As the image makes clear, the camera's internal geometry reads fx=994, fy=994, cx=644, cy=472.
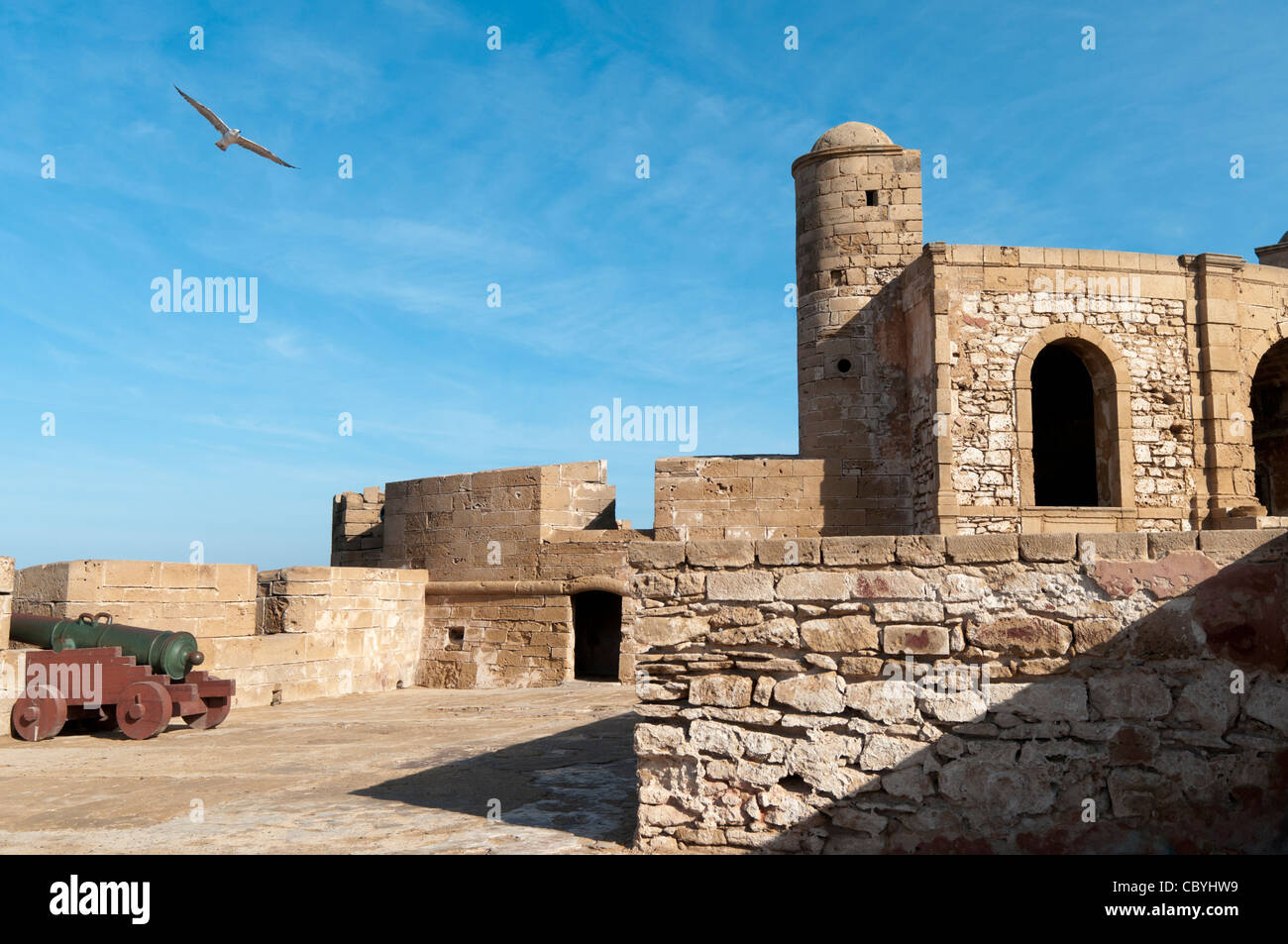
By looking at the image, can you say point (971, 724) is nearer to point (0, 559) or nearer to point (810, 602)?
point (810, 602)

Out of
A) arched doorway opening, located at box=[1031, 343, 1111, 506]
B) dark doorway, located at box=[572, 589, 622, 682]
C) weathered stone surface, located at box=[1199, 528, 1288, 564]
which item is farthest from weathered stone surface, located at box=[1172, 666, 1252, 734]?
arched doorway opening, located at box=[1031, 343, 1111, 506]

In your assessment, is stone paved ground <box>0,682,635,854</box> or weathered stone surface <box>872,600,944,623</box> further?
stone paved ground <box>0,682,635,854</box>

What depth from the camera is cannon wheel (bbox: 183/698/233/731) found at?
904 centimetres

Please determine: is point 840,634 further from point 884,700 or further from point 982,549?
point 982,549

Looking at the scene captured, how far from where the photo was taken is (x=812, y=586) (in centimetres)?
459

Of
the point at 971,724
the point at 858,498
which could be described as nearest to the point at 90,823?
the point at 971,724

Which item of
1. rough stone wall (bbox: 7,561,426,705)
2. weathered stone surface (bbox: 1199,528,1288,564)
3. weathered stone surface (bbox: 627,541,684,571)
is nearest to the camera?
→ weathered stone surface (bbox: 1199,528,1288,564)

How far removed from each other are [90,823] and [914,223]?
1177cm

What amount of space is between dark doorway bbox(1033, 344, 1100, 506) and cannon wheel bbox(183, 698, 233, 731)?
12857 mm

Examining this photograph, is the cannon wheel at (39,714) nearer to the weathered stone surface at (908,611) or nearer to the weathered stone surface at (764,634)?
the weathered stone surface at (764,634)

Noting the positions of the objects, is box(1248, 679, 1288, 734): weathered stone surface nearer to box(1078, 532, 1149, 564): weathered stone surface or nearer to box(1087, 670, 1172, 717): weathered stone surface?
box(1087, 670, 1172, 717): weathered stone surface

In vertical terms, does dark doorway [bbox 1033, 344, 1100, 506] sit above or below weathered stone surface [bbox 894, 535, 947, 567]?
above

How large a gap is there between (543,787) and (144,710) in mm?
4297
